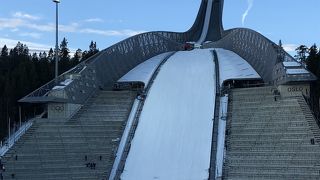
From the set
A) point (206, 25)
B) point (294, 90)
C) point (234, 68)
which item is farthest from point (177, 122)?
point (206, 25)

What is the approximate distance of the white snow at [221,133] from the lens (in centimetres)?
3033

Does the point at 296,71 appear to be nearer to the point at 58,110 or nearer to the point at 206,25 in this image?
the point at 58,110

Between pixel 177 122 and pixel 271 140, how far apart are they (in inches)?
281

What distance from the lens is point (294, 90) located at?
35.5m

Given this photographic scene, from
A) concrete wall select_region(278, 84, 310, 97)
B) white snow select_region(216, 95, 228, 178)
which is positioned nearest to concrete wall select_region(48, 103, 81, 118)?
white snow select_region(216, 95, 228, 178)

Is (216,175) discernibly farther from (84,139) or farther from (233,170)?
(84,139)

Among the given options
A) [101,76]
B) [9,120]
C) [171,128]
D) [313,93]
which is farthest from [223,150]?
[9,120]

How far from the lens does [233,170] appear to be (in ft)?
97.0

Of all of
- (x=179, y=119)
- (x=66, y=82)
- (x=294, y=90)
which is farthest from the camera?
(x=66, y=82)

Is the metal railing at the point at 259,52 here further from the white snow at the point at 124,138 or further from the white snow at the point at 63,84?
the white snow at the point at 63,84

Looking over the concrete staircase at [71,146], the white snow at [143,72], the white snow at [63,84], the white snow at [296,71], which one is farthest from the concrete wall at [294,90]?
the white snow at [63,84]

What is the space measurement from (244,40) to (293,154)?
66.3 ft

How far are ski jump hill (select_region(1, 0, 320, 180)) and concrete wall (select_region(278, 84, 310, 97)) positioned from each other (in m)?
0.06

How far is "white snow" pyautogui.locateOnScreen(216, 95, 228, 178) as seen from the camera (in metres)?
30.3
